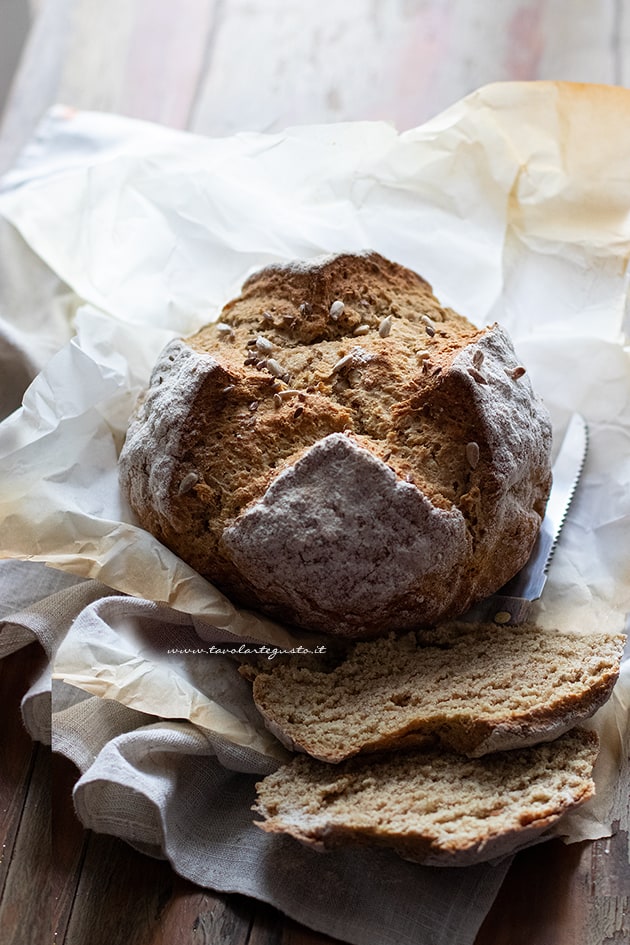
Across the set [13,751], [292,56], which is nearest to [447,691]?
[13,751]

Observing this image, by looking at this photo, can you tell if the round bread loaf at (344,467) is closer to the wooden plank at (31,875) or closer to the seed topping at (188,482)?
the seed topping at (188,482)

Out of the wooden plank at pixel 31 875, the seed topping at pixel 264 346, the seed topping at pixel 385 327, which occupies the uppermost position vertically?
the seed topping at pixel 385 327

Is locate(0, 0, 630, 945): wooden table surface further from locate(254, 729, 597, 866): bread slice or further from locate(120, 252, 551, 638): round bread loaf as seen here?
locate(254, 729, 597, 866): bread slice

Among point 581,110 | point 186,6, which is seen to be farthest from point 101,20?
point 581,110

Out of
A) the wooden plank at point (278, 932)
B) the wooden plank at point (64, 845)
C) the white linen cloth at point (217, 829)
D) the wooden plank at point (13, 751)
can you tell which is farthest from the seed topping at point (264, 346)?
the wooden plank at point (278, 932)

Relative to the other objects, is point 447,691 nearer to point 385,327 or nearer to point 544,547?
point 544,547

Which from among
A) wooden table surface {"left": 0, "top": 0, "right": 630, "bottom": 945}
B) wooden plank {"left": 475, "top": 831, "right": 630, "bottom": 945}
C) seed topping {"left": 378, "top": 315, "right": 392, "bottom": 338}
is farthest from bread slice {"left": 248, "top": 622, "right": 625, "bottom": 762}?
wooden table surface {"left": 0, "top": 0, "right": 630, "bottom": 945}
